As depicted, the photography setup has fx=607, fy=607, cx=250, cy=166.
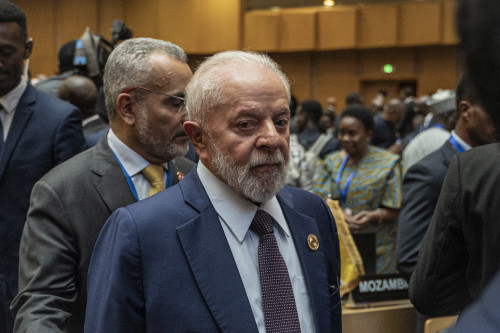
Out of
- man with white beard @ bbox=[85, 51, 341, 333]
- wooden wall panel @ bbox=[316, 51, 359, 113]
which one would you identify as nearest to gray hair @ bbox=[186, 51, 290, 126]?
man with white beard @ bbox=[85, 51, 341, 333]

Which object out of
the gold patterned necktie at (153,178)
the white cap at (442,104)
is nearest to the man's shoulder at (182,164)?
the gold patterned necktie at (153,178)

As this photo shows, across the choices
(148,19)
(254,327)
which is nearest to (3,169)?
(254,327)

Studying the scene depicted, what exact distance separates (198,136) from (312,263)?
1.50 feet

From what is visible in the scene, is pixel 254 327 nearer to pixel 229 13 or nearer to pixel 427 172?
pixel 427 172

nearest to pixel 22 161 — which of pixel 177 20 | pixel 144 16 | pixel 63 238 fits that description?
pixel 63 238

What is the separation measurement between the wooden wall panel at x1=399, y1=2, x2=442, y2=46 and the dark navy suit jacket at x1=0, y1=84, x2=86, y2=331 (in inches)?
553

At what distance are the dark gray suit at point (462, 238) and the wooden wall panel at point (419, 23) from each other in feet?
46.9

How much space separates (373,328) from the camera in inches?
108

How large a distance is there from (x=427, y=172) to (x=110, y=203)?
1.36 meters

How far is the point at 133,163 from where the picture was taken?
211 centimetres

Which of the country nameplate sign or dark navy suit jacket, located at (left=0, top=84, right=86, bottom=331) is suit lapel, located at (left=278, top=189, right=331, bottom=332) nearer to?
the country nameplate sign

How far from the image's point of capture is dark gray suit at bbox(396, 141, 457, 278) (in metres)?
2.58

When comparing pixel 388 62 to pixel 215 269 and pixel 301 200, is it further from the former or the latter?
pixel 215 269

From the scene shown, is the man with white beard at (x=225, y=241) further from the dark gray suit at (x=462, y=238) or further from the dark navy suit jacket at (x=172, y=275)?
the dark gray suit at (x=462, y=238)
